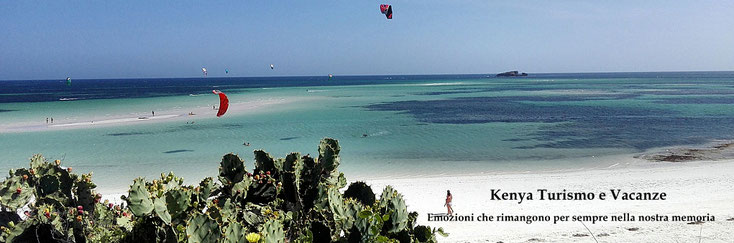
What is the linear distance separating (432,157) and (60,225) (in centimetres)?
1921

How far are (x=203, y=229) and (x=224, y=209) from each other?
5.10 ft

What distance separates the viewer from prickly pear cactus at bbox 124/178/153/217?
180 inches

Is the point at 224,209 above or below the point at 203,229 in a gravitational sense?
below

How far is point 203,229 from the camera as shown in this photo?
4.70 meters

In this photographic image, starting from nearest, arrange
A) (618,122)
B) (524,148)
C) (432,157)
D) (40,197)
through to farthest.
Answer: (40,197), (432,157), (524,148), (618,122)

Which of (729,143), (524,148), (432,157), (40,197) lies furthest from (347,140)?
(40,197)

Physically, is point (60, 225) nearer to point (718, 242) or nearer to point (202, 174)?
point (718, 242)

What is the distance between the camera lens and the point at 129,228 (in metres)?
5.37

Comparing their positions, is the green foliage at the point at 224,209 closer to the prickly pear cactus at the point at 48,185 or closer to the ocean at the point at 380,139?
the prickly pear cactus at the point at 48,185

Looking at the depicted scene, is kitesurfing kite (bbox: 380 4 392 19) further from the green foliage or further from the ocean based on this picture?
the green foliage

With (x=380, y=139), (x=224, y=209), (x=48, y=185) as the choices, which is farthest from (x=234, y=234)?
(x=380, y=139)

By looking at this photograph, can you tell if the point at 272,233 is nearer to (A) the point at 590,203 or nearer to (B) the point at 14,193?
(B) the point at 14,193

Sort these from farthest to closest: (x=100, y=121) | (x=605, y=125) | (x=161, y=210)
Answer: (x=100, y=121) → (x=605, y=125) → (x=161, y=210)

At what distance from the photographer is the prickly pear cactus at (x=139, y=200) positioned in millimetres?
4578
